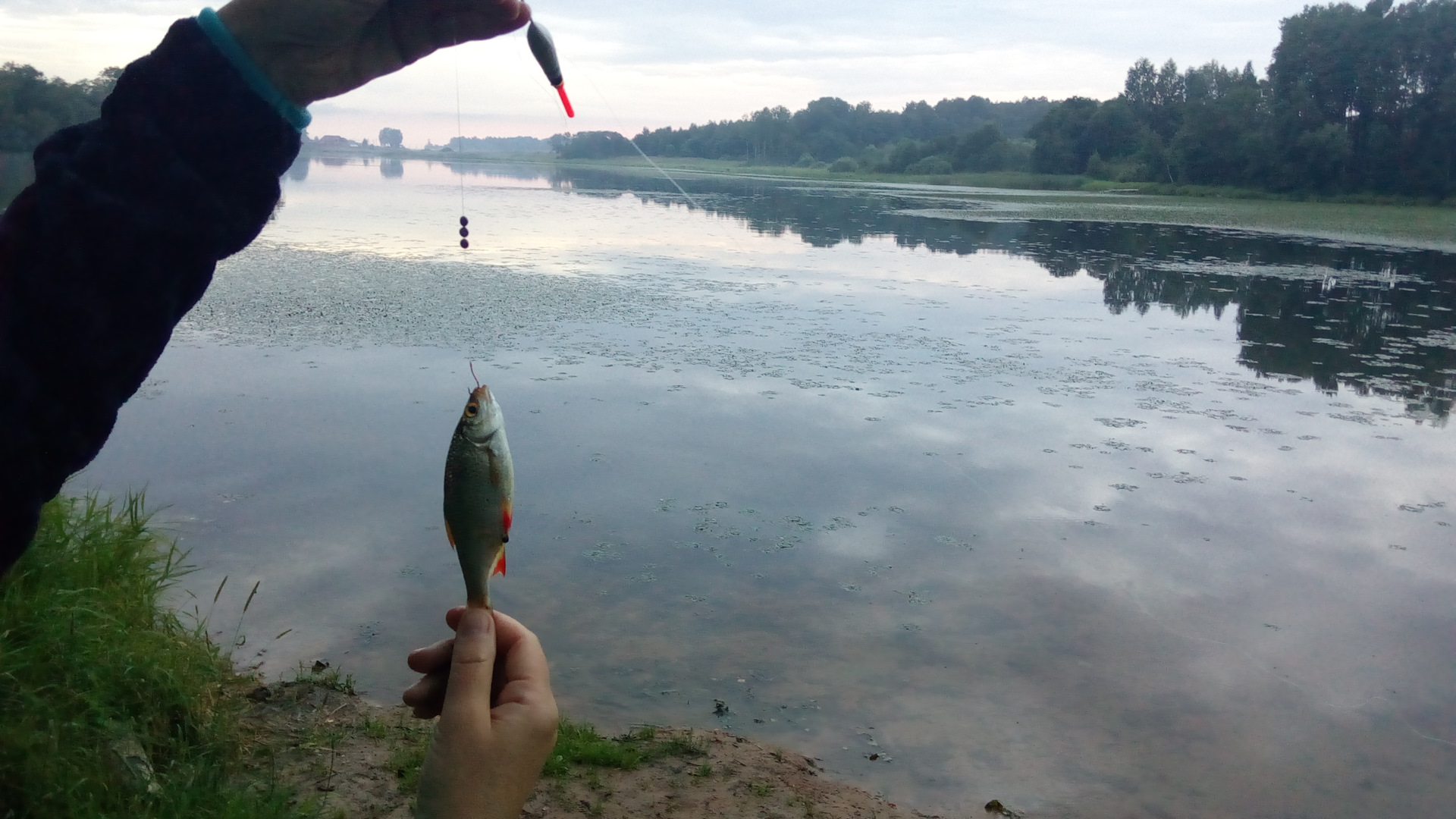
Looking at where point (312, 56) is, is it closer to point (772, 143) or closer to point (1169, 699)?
point (1169, 699)

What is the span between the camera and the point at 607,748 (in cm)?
484

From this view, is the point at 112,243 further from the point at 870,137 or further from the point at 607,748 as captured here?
the point at 870,137

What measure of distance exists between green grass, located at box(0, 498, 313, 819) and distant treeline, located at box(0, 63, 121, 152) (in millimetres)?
1840

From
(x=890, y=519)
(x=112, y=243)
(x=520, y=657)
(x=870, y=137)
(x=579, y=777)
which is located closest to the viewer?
(x=112, y=243)

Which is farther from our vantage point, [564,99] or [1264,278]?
[1264,278]

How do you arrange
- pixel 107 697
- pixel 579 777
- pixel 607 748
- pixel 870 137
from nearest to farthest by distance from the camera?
pixel 107 697 < pixel 579 777 < pixel 607 748 < pixel 870 137

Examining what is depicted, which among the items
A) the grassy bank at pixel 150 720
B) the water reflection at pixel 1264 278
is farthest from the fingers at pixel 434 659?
the water reflection at pixel 1264 278

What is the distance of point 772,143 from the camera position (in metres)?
25.0

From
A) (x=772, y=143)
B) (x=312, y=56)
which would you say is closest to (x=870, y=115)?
(x=772, y=143)

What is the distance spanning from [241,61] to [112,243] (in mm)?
294

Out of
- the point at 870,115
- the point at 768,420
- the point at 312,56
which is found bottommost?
the point at 768,420

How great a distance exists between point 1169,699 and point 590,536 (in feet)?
12.7

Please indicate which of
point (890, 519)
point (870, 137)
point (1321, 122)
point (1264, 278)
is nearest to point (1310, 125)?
point (1321, 122)

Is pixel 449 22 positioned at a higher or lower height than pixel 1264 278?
higher
